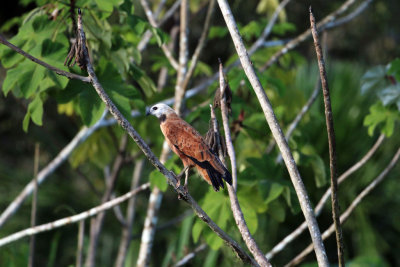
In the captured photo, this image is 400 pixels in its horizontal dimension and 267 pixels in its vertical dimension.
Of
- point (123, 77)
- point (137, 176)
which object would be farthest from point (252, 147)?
point (123, 77)

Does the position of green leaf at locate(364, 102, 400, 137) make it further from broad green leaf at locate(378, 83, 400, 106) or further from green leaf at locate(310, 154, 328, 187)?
green leaf at locate(310, 154, 328, 187)

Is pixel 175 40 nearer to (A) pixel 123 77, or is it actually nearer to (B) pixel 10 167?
(A) pixel 123 77

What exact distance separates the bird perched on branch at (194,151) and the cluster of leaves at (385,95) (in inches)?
51.4

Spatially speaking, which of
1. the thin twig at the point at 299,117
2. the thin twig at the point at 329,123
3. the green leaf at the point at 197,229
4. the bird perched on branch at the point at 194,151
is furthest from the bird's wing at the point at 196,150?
the thin twig at the point at 299,117

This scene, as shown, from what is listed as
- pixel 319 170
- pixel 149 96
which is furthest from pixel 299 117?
pixel 149 96

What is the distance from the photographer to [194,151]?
2359 mm

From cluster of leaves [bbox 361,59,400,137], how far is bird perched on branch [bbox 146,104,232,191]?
51.4 inches

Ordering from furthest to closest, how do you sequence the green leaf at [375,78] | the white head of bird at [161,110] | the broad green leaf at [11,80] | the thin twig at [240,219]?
the green leaf at [375,78]
the white head of bird at [161,110]
the broad green leaf at [11,80]
the thin twig at [240,219]

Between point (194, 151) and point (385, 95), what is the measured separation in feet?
4.65

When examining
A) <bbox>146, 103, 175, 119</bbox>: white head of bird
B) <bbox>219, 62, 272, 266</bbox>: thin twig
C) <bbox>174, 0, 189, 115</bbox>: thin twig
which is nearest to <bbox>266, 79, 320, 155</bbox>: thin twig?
<bbox>174, 0, 189, 115</bbox>: thin twig

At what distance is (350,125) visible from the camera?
6336 mm

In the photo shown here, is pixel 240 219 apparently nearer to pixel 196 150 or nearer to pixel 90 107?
pixel 196 150

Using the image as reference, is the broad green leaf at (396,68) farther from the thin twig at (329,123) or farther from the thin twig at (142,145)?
the thin twig at (142,145)

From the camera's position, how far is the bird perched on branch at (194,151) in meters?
2.23
